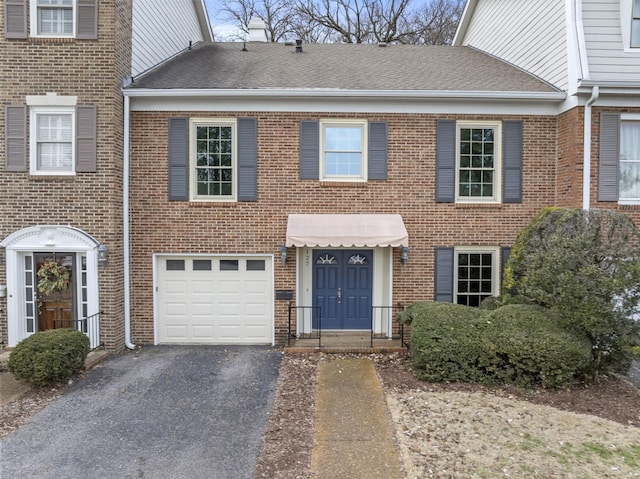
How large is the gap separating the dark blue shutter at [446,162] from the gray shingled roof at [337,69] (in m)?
0.88

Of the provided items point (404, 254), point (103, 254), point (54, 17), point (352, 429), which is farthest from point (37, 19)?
point (352, 429)

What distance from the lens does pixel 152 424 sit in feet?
18.7

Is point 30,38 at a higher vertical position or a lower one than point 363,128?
higher

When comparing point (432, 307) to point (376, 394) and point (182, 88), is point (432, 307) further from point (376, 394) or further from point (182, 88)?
point (182, 88)

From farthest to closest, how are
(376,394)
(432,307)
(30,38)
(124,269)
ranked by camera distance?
1. (124,269)
2. (30,38)
3. (432,307)
4. (376,394)

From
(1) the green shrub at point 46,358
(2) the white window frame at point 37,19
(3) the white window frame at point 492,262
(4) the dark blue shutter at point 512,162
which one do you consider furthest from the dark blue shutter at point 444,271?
(2) the white window frame at point 37,19

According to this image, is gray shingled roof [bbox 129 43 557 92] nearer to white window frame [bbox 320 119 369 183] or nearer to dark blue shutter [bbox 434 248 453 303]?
white window frame [bbox 320 119 369 183]

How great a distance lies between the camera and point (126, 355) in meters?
8.59

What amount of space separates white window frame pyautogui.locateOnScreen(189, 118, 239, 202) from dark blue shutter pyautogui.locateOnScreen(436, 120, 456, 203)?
4.46 meters

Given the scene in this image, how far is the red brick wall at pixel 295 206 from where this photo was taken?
9.04 meters

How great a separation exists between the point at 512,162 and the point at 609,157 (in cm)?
185

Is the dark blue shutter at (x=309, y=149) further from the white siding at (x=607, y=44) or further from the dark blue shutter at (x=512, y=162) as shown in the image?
the white siding at (x=607, y=44)

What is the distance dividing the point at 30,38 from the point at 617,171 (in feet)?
40.8

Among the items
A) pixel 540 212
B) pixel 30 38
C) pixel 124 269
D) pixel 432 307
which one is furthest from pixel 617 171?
pixel 30 38
